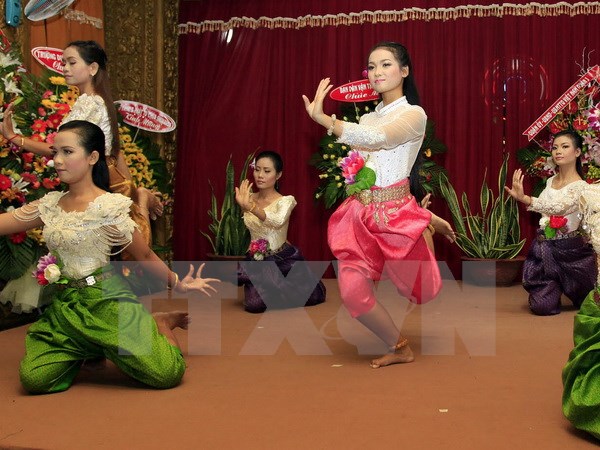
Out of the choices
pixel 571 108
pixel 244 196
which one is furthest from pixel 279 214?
pixel 571 108

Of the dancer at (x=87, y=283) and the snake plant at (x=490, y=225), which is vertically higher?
the dancer at (x=87, y=283)

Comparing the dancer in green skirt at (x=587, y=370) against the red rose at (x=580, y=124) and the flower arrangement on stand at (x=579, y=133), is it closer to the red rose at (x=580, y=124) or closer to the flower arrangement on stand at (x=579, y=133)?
the flower arrangement on stand at (x=579, y=133)

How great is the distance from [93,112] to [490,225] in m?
3.68

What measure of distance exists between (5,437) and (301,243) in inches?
190

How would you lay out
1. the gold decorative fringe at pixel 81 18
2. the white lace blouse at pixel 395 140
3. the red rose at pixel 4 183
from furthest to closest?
the gold decorative fringe at pixel 81 18, the red rose at pixel 4 183, the white lace blouse at pixel 395 140

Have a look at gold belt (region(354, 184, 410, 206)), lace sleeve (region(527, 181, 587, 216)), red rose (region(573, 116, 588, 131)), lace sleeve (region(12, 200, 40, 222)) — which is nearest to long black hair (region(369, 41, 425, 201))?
gold belt (region(354, 184, 410, 206))

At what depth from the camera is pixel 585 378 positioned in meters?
2.53

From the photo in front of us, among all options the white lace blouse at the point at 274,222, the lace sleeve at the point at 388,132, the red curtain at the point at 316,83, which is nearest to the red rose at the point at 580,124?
the red curtain at the point at 316,83

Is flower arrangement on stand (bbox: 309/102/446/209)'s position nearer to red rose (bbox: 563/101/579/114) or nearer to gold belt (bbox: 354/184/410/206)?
red rose (bbox: 563/101/579/114)

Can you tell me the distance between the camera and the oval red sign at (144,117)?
247 inches

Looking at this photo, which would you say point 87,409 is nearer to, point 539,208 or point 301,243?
point 539,208

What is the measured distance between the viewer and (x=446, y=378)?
337 centimetres

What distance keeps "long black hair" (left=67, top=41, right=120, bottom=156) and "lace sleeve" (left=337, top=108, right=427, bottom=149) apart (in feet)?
4.90

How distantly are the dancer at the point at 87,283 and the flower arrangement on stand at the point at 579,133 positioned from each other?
3.79 metres
